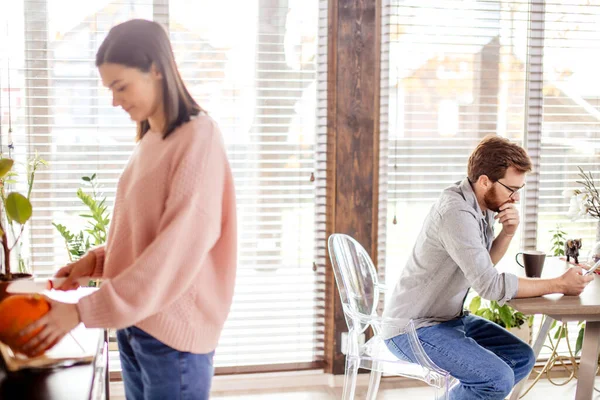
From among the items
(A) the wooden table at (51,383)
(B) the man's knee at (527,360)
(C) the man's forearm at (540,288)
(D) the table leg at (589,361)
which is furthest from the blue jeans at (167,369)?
(D) the table leg at (589,361)

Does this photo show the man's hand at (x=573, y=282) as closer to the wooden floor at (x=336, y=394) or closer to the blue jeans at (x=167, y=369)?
the wooden floor at (x=336, y=394)

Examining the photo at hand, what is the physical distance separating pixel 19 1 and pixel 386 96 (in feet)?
5.59

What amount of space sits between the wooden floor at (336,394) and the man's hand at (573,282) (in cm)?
119

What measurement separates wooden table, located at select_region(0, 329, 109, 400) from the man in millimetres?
1299

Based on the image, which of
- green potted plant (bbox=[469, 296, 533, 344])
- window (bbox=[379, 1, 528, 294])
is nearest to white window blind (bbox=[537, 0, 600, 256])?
window (bbox=[379, 1, 528, 294])

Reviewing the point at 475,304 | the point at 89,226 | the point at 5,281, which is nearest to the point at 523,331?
the point at 475,304

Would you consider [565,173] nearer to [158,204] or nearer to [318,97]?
[318,97]

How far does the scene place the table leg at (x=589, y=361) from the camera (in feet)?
7.89

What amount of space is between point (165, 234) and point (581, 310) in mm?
1480

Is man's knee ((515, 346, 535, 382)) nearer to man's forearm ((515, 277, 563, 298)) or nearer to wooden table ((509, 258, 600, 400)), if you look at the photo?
wooden table ((509, 258, 600, 400))

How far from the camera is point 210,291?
1.32 meters

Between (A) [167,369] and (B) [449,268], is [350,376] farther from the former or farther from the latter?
(A) [167,369]

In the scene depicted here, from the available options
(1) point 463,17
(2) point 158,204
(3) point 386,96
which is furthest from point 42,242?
(1) point 463,17

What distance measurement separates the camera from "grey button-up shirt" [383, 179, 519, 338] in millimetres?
2227
